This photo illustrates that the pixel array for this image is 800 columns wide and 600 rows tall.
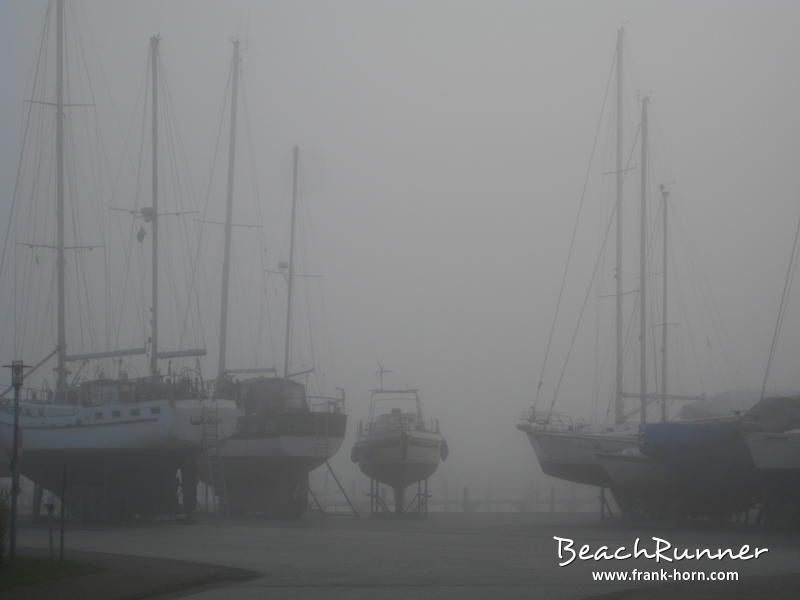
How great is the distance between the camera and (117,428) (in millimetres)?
47594

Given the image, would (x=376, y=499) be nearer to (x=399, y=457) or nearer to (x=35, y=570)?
(x=399, y=457)

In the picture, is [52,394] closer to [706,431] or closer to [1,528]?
[706,431]

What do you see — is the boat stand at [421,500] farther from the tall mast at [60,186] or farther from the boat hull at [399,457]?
the tall mast at [60,186]

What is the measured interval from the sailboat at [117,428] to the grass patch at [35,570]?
23100mm

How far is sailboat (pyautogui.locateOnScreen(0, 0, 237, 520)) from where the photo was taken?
46.1m

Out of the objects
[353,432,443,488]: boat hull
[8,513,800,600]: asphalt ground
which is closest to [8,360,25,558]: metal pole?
[8,513,800,600]: asphalt ground

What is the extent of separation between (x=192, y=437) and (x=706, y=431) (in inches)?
805

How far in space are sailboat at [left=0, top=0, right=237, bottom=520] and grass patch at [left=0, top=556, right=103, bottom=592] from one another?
23.1 m

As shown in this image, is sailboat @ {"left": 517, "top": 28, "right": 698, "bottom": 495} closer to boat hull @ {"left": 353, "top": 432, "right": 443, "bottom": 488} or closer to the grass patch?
boat hull @ {"left": 353, "top": 432, "right": 443, "bottom": 488}

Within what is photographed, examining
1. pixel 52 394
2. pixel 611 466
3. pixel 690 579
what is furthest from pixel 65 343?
pixel 690 579

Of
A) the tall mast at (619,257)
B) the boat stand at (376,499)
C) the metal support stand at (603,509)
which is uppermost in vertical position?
the tall mast at (619,257)

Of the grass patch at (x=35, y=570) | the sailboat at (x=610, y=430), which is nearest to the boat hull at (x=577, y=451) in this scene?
the sailboat at (x=610, y=430)

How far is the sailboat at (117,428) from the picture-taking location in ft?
151

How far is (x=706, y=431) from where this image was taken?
42.7 meters
